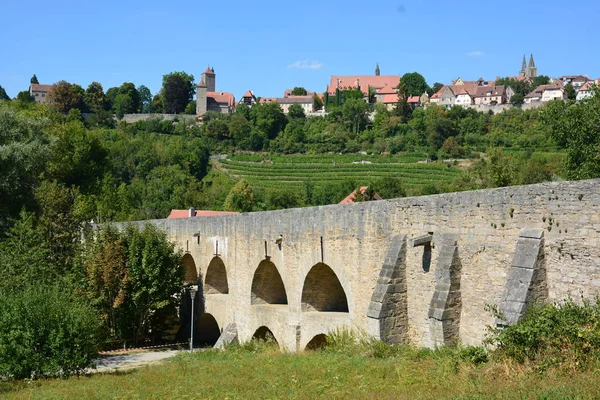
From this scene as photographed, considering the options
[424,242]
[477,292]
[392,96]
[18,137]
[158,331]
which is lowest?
[158,331]

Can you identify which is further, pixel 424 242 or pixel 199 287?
pixel 199 287

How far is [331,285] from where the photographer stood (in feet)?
65.5

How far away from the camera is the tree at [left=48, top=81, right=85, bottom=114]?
117938 mm

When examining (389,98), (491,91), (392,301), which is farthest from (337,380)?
(389,98)

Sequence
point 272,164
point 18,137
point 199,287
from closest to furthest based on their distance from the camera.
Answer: point 199,287 → point 18,137 → point 272,164

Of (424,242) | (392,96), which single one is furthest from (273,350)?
(392,96)

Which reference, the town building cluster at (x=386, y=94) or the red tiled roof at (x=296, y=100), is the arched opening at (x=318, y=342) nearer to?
the town building cluster at (x=386, y=94)

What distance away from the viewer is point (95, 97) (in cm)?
12825

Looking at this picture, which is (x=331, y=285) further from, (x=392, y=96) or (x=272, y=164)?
(x=392, y=96)

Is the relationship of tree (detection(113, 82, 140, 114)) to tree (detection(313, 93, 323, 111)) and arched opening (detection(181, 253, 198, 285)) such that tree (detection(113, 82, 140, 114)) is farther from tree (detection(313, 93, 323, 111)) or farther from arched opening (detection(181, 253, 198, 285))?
arched opening (detection(181, 253, 198, 285))

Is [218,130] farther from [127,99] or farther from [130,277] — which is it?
[130,277]

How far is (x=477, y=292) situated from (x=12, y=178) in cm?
2381

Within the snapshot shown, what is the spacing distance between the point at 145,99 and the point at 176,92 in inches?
558

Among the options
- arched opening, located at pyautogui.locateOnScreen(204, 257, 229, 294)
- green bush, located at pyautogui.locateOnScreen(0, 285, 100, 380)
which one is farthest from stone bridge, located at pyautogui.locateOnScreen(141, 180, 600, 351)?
green bush, located at pyautogui.locateOnScreen(0, 285, 100, 380)
